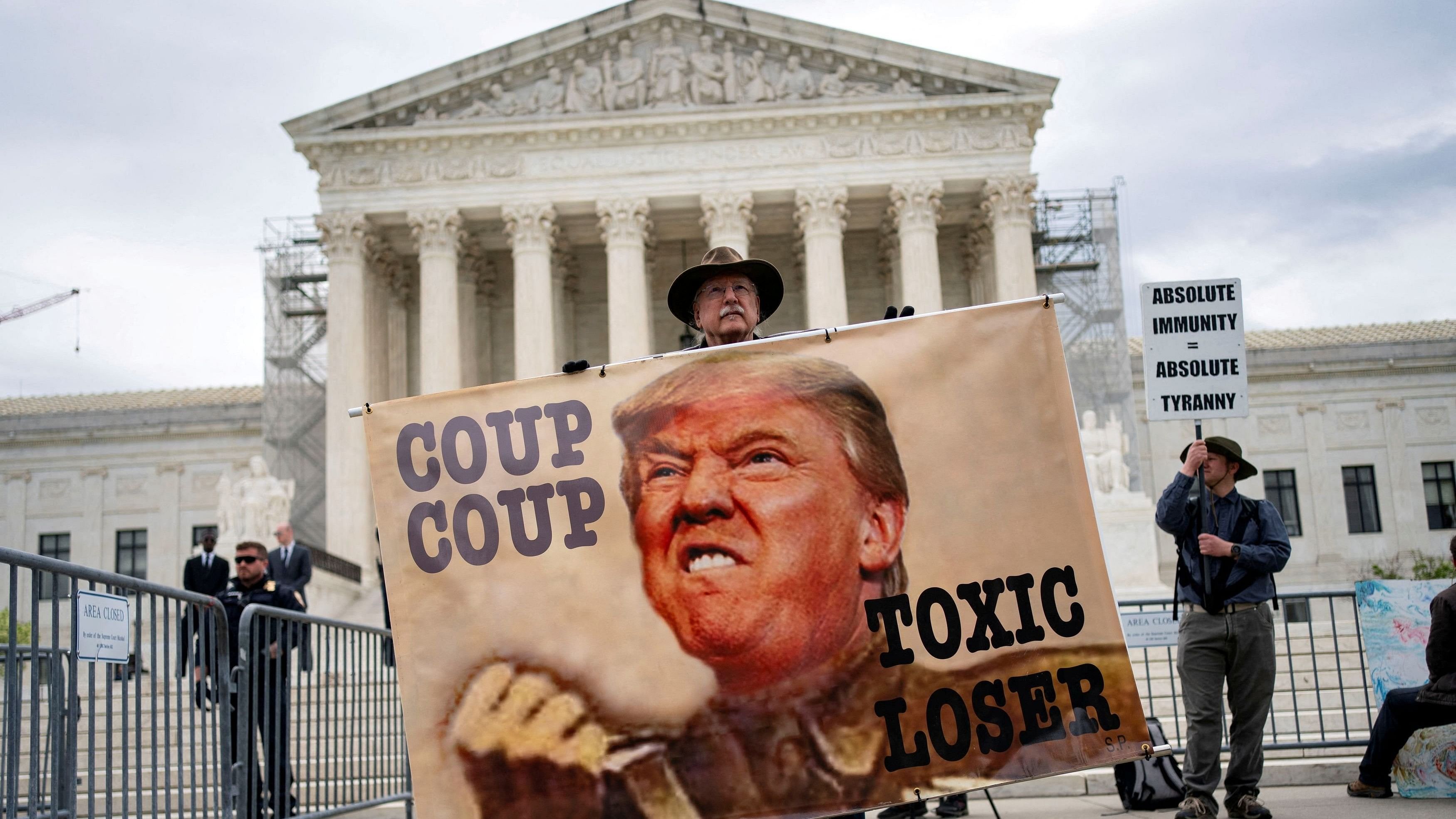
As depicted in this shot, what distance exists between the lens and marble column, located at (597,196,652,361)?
108 feet

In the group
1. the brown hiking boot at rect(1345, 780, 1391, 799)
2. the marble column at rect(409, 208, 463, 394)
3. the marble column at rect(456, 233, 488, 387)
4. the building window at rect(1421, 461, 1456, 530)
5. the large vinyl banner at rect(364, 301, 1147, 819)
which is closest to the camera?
the large vinyl banner at rect(364, 301, 1147, 819)

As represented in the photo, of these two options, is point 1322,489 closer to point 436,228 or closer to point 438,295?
point 438,295

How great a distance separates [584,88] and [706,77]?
319cm

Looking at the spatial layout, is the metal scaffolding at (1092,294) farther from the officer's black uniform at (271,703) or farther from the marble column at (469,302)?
the officer's black uniform at (271,703)

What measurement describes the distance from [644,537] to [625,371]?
0.63 meters

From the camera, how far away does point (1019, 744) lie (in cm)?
443

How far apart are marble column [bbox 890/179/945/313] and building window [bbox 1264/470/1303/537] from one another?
16913 millimetres

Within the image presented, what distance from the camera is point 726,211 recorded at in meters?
33.1

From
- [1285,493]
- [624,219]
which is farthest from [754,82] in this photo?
[1285,493]

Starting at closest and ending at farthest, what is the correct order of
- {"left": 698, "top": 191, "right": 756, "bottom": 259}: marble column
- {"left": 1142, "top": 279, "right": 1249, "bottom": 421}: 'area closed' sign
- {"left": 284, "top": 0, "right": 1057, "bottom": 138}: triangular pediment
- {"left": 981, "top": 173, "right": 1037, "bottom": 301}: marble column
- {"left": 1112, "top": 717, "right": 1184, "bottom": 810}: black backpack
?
{"left": 1142, "top": 279, "right": 1249, "bottom": 421}: 'area closed' sign < {"left": 1112, "top": 717, "right": 1184, "bottom": 810}: black backpack < {"left": 981, "top": 173, "right": 1037, "bottom": 301}: marble column < {"left": 698, "top": 191, "right": 756, "bottom": 259}: marble column < {"left": 284, "top": 0, "right": 1057, "bottom": 138}: triangular pediment

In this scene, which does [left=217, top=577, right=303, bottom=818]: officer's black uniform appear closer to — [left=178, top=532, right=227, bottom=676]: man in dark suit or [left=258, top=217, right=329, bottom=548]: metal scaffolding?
[left=178, top=532, right=227, bottom=676]: man in dark suit

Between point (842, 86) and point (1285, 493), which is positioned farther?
point (1285, 493)

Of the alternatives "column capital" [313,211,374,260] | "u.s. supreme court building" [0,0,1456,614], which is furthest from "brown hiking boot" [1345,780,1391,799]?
"column capital" [313,211,374,260]

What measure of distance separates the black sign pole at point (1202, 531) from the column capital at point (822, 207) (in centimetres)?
2581
